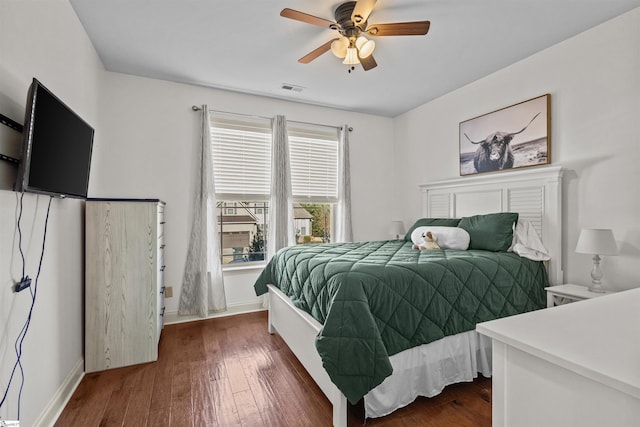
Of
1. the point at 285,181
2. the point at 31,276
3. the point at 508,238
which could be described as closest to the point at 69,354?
the point at 31,276

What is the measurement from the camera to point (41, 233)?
1678 mm

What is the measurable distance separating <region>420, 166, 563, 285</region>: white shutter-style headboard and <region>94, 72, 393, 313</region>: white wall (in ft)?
7.09

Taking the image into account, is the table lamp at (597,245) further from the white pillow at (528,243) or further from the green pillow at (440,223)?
the green pillow at (440,223)

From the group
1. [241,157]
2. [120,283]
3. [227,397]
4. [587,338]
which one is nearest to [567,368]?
[587,338]

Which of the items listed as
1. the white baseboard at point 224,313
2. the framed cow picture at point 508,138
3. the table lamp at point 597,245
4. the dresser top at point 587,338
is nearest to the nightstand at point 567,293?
the table lamp at point 597,245

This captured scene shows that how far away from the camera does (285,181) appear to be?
3809mm

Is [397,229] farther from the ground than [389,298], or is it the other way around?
[397,229]

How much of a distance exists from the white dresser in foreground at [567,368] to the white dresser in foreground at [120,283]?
97.9 inches

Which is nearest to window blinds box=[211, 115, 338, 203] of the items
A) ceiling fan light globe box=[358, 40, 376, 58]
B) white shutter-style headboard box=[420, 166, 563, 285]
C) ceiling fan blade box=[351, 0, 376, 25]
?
white shutter-style headboard box=[420, 166, 563, 285]

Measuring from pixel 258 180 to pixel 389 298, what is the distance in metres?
2.52

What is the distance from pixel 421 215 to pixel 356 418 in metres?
2.89

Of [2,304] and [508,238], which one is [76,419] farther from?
[508,238]

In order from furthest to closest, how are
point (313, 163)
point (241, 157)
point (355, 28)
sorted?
point (313, 163) → point (241, 157) → point (355, 28)

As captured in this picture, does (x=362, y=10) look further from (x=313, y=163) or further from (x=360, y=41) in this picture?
(x=313, y=163)
